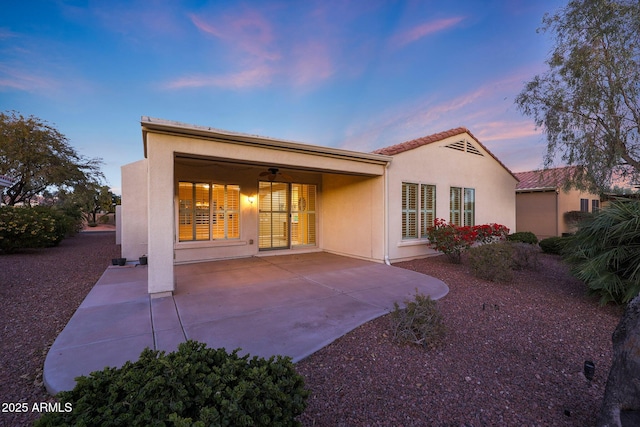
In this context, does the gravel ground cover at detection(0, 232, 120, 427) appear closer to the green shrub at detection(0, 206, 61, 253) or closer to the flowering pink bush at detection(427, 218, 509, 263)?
the green shrub at detection(0, 206, 61, 253)

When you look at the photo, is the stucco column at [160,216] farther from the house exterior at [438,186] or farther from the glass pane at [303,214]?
the house exterior at [438,186]

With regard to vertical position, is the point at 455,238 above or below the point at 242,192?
below

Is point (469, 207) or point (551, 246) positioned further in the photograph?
point (469, 207)

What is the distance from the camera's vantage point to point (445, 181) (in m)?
9.38

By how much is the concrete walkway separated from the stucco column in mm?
363

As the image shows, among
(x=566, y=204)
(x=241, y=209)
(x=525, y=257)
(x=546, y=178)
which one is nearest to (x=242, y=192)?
(x=241, y=209)

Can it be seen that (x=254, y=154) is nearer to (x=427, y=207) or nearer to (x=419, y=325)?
(x=419, y=325)

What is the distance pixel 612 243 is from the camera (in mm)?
4516

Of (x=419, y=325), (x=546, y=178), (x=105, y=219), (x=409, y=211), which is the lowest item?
(x=419, y=325)

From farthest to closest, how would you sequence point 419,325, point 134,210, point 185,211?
point 185,211
point 134,210
point 419,325

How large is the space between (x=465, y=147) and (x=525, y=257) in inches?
175

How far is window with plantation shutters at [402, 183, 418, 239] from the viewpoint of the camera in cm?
856

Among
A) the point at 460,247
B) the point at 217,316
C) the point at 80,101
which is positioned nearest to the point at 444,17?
the point at 460,247

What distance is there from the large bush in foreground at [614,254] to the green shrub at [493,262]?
1186 mm
